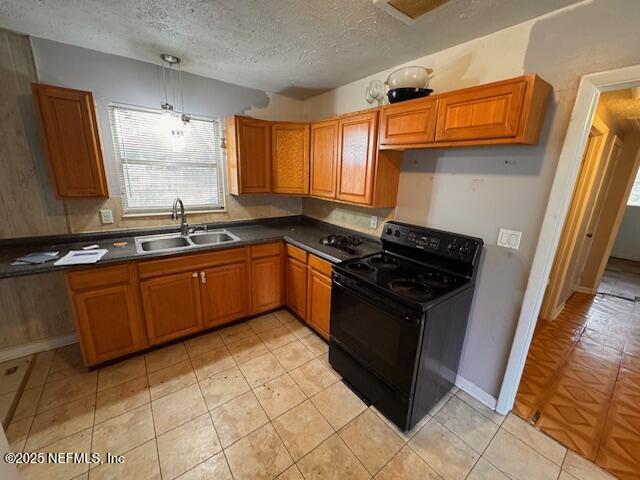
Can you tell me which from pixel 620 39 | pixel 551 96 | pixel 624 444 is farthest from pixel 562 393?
pixel 620 39

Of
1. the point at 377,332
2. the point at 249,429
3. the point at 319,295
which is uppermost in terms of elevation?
the point at 377,332

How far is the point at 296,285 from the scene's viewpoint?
9.09ft

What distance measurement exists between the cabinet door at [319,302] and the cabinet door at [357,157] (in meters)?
0.76

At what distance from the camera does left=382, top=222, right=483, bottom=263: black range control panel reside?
180cm

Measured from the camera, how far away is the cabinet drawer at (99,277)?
6.14 ft

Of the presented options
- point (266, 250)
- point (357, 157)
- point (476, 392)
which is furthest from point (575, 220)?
point (266, 250)

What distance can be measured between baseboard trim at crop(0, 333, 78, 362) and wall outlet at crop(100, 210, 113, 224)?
1.07 metres

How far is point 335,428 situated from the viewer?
1700 millimetres

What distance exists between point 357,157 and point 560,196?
1.37 meters

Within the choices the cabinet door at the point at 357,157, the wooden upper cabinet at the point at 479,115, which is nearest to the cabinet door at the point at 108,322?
the cabinet door at the point at 357,157

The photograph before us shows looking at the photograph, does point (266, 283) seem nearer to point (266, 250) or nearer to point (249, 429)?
point (266, 250)

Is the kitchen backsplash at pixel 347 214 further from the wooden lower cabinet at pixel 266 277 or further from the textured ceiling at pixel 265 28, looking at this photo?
the textured ceiling at pixel 265 28

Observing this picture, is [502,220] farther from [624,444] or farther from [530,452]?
[624,444]

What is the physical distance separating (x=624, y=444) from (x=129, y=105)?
175 inches
